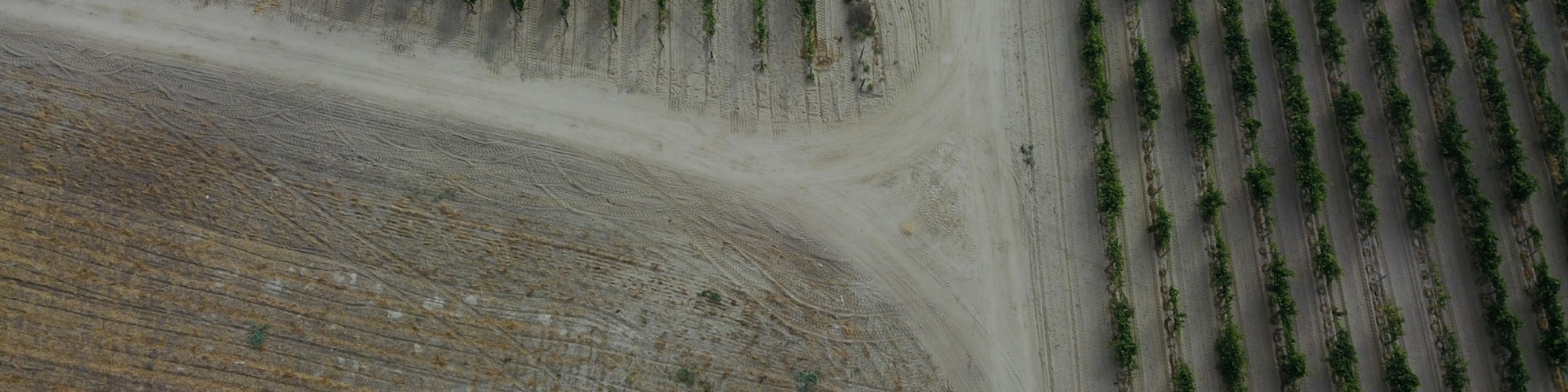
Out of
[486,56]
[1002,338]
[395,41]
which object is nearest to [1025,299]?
[1002,338]

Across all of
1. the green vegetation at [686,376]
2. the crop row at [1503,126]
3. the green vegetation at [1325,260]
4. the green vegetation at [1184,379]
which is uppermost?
the crop row at [1503,126]

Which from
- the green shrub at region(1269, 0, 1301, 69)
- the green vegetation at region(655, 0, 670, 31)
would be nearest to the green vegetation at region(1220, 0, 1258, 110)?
the green shrub at region(1269, 0, 1301, 69)

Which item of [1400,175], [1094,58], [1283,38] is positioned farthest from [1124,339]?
[1283,38]

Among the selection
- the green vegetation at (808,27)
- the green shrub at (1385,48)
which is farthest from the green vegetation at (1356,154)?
the green vegetation at (808,27)

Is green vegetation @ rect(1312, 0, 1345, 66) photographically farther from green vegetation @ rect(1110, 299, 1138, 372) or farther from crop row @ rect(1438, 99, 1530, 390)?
green vegetation @ rect(1110, 299, 1138, 372)

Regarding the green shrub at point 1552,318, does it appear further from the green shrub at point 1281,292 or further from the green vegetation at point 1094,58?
the green vegetation at point 1094,58

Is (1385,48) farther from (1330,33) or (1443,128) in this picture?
(1443,128)
